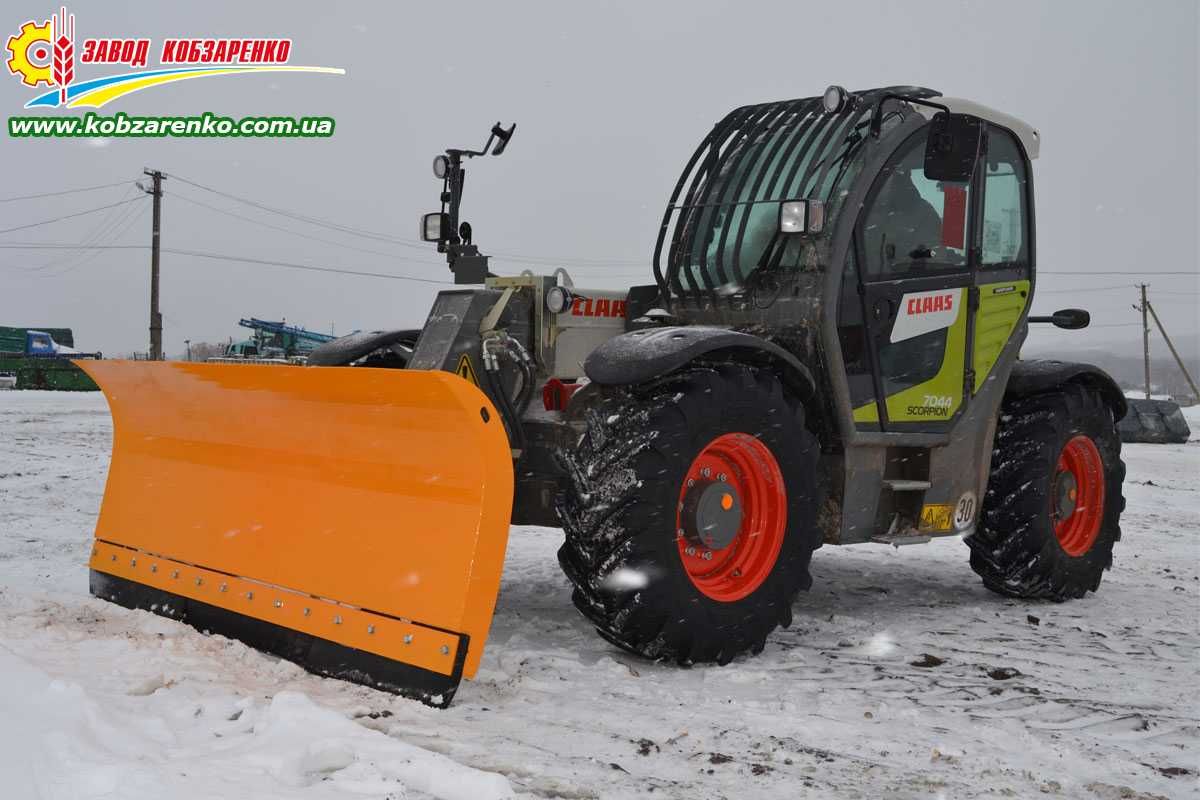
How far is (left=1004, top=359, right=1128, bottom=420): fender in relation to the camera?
6207 mm

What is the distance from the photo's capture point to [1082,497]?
660cm

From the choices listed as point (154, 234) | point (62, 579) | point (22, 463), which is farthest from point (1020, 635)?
point (154, 234)

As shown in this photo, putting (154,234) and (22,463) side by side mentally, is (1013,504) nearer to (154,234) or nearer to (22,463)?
(22,463)

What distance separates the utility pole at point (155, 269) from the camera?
3516 cm

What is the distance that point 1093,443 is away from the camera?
6531 mm

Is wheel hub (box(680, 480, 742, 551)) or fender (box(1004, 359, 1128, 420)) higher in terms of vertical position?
fender (box(1004, 359, 1128, 420))

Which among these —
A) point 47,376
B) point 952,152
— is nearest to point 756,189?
point 952,152

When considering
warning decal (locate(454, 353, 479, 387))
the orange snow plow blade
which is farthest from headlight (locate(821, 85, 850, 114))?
the orange snow plow blade

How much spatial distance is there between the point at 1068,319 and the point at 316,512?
4469 mm

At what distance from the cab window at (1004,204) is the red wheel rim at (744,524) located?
2129mm

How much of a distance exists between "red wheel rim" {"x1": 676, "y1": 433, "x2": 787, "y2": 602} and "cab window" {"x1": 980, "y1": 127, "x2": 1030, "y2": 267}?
213 cm

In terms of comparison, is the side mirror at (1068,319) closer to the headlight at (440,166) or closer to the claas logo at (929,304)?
the claas logo at (929,304)

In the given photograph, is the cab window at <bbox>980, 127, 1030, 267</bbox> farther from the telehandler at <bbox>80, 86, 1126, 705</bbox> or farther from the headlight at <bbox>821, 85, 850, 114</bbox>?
the headlight at <bbox>821, 85, 850, 114</bbox>

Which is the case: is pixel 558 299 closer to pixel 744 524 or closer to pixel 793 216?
pixel 793 216
